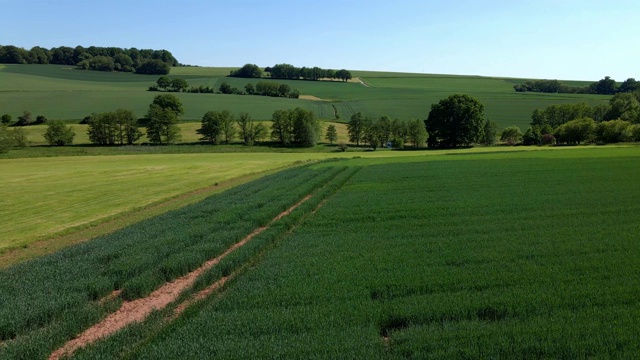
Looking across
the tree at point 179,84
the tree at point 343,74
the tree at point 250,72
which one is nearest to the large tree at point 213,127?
the tree at point 179,84

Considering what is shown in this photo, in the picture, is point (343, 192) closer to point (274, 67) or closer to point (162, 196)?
point (162, 196)

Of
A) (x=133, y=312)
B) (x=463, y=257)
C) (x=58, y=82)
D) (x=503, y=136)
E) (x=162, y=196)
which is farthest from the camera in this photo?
(x=58, y=82)

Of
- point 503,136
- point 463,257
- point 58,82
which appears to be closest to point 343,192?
point 463,257

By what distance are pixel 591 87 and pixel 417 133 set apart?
4367 inches

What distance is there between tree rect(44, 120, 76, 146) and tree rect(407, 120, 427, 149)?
211ft

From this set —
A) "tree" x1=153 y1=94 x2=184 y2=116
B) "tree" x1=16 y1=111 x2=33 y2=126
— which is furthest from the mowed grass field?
"tree" x1=16 y1=111 x2=33 y2=126

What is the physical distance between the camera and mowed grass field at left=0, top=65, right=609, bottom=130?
99500 mm

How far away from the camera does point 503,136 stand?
280ft

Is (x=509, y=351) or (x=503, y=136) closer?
(x=509, y=351)

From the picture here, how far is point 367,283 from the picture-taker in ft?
35.0

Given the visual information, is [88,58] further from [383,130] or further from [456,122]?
[456,122]

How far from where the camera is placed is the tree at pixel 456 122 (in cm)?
7675

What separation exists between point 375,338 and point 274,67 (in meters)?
175

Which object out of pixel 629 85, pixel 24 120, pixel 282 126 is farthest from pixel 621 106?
pixel 24 120
